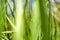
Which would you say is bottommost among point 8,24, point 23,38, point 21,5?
point 23,38

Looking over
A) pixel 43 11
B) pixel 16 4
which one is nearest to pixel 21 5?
pixel 16 4

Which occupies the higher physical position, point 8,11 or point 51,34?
point 8,11

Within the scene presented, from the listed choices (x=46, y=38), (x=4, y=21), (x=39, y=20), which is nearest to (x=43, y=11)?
(x=39, y=20)

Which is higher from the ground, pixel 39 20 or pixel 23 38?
pixel 39 20

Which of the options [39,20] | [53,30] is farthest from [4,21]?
[53,30]

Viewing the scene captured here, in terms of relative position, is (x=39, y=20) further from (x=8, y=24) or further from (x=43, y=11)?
(x=8, y=24)

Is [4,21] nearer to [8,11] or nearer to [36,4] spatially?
[8,11]

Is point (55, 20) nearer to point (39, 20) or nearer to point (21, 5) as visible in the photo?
point (39, 20)
